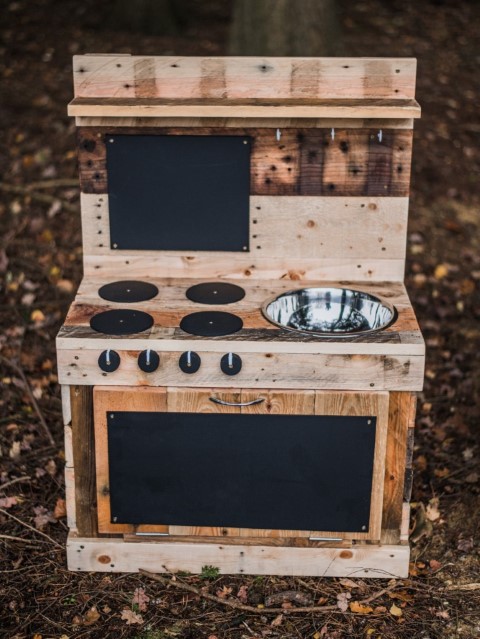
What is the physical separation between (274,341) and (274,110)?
1005mm

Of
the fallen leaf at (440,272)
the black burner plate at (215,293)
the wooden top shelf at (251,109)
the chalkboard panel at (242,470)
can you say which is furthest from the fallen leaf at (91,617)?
the fallen leaf at (440,272)

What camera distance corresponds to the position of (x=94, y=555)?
12.6ft

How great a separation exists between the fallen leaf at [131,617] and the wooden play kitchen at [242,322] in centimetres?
27

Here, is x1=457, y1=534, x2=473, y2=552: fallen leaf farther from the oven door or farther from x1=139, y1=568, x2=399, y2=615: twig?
the oven door

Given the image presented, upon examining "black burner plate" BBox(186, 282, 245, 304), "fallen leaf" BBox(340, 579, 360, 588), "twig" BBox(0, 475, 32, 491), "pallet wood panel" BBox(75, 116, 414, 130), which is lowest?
"fallen leaf" BBox(340, 579, 360, 588)

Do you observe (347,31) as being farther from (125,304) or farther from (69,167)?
(125,304)

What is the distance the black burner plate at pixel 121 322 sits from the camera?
3.57 meters

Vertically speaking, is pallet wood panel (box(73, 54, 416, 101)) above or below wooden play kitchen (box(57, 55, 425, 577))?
above

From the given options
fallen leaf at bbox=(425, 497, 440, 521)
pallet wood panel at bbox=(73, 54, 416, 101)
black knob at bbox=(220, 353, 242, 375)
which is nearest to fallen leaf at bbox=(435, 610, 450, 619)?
fallen leaf at bbox=(425, 497, 440, 521)

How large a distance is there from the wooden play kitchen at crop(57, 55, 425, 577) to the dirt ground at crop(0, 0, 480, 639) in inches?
7.0

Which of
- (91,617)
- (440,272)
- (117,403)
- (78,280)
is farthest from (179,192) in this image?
(440,272)

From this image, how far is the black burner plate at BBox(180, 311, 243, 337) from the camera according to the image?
11.7 ft

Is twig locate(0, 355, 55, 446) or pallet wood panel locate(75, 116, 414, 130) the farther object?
twig locate(0, 355, 55, 446)

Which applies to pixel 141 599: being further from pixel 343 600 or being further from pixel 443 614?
pixel 443 614
